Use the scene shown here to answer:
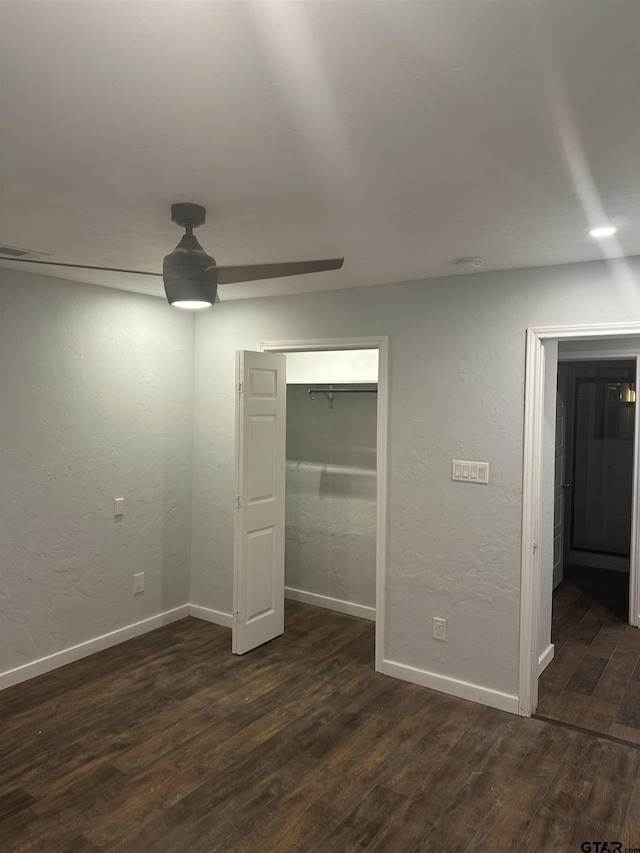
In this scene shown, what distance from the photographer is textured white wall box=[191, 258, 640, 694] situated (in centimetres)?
329

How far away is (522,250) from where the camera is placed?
2918 millimetres

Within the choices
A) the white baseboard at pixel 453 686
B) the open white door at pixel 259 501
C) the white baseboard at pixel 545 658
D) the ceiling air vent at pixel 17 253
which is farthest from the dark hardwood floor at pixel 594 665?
the ceiling air vent at pixel 17 253

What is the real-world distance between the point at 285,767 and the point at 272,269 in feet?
7.42

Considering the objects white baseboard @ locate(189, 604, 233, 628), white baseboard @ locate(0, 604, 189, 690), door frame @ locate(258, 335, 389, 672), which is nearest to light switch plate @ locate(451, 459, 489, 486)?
door frame @ locate(258, 335, 389, 672)

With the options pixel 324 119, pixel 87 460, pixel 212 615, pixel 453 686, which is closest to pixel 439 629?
pixel 453 686

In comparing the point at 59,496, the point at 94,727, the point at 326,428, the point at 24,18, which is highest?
the point at 24,18

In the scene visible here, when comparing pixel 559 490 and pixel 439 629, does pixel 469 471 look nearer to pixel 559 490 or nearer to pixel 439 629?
pixel 439 629

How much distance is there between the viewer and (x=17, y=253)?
3104 millimetres

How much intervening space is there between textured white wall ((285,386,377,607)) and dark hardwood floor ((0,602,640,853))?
106cm

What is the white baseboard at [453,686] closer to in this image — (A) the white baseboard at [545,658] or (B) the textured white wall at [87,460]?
(A) the white baseboard at [545,658]

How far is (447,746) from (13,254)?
333 cm

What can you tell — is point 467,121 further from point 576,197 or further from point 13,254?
point 13,254

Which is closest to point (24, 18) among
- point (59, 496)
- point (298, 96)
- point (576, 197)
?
point (298, 96)

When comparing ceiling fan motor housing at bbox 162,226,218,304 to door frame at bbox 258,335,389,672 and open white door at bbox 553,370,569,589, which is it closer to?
door frame at bbox 258,335,389,672
